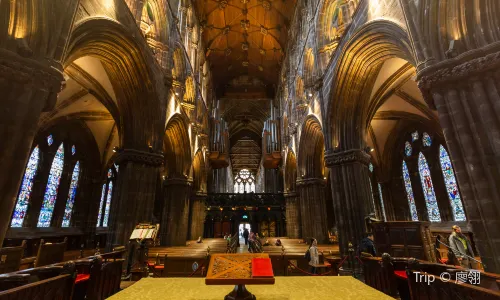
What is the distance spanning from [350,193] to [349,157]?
51.0 inches

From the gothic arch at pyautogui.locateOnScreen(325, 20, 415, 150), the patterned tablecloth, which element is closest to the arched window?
the gothic arch at pyautogui.locateOnScreen(325, 20, 415, 150)

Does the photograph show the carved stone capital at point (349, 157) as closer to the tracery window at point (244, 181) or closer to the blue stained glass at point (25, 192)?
the blue stained glass at point (25, 192)

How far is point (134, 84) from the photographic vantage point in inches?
356

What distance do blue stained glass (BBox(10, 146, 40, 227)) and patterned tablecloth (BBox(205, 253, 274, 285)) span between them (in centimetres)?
1402

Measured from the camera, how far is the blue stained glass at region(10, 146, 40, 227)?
12.0 meters

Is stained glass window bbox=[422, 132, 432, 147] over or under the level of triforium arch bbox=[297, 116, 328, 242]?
over

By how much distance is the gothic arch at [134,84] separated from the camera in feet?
25.4

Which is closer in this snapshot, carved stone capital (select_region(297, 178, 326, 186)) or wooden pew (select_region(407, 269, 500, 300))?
wooden pew (select_region(407, 269, 500, 300))

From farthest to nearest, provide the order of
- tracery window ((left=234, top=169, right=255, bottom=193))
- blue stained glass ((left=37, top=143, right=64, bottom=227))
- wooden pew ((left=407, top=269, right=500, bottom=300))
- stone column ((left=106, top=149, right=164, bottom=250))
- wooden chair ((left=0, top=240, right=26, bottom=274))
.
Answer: tracery window ((left=234, top=169, right=255, bottom=193)) < blue stained glass ((left=37, top=143, right=64, bottom=227)) < stone column ((left=106, top=149, right=164, bottom=250)) < wooden chair ((left=0, top=240, right=26, bottom=274)) < wooden pew ((left=407, top=269, right=500, bottom=300))

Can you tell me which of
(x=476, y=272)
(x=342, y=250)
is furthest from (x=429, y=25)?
(x=342, y=250)

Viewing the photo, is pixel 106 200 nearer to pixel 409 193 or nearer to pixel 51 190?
pixel 51 190

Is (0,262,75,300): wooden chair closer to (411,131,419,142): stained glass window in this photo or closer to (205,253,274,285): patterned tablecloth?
(205,253,274,285): patterned tablecloth

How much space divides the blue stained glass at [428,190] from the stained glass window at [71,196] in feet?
72.0

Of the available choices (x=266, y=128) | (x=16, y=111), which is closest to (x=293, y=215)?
(x=266, y=128)
